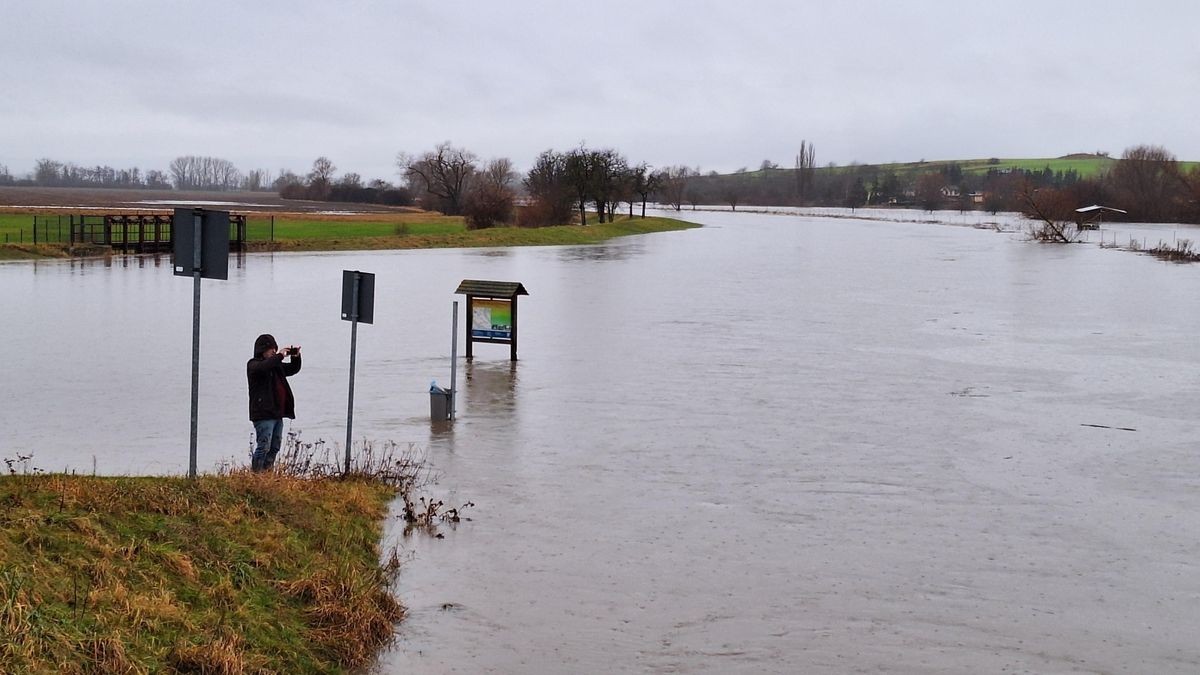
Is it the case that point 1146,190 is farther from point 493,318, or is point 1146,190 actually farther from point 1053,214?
point 493,318

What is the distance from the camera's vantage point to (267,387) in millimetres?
10930

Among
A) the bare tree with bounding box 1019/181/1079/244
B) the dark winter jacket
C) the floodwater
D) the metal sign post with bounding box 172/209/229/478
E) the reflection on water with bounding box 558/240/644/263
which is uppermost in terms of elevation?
the bare tree with bounding box 1019/181/1079/244

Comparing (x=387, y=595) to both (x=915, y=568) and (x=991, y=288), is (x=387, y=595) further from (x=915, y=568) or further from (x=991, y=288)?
(x=991, y=288)

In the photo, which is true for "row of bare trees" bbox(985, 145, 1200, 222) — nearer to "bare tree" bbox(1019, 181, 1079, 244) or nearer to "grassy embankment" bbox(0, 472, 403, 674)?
"bare tree" bbox(1019, 181, 1079, 244)

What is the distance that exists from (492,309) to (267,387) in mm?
8504

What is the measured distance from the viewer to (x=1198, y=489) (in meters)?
12.0

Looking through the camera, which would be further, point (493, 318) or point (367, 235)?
point (367, 235)

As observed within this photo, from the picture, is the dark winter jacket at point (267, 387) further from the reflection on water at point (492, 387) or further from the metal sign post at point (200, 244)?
the reflection on water at point (492, 387)

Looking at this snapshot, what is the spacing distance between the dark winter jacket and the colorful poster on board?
8206 millimetres

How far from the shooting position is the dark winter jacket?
1090 centimetres

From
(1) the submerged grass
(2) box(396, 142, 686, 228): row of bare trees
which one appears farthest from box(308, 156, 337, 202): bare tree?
(1) the submerged grass

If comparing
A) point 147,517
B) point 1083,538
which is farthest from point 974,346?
point 147,517

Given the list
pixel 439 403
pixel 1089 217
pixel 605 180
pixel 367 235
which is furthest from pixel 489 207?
pixel 439 403

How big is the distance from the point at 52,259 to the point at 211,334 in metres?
23.5
